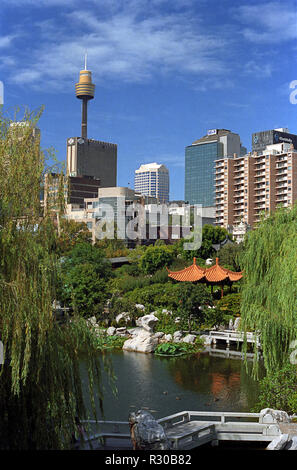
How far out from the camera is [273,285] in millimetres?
11016

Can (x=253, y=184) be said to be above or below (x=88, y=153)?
below

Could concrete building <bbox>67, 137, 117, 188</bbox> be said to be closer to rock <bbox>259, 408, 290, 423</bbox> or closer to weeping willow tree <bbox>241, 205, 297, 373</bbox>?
weeping willow tree <bbox>241, 205, 297, 373</bbox>

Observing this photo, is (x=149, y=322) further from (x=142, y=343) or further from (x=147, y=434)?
(x=147, y=434)

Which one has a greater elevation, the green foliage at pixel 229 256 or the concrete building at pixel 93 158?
the concrete building at pixel 93 158

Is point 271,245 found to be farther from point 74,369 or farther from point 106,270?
point 106,270

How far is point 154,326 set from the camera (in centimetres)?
2031

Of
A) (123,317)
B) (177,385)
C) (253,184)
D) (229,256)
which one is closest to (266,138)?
(253,184)

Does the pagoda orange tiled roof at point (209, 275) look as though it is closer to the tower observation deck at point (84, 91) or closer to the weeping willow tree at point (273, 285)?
the weeping willow tree at point (273, 285)

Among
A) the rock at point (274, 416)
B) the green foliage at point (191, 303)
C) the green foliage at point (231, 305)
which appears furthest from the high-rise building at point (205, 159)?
the rock at point (274, 416)

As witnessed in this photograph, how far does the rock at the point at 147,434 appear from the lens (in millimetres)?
6902

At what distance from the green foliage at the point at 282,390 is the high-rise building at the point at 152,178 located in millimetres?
145665

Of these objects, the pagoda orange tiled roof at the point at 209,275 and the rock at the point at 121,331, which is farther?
the pagoda orange tiled roof at the point at 209,275

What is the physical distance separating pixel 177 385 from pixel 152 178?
483 ft

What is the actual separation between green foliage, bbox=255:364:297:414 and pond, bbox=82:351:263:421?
64.1 inches
